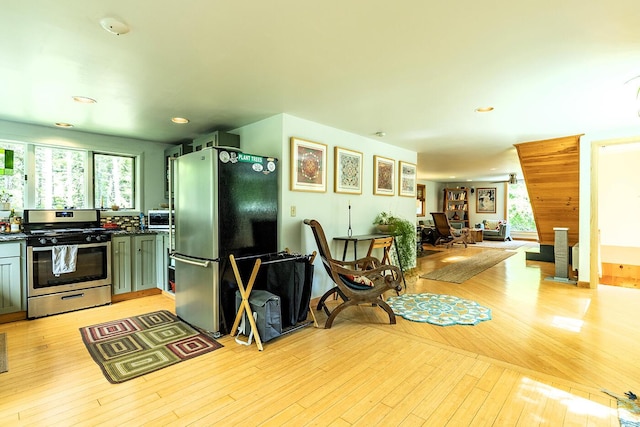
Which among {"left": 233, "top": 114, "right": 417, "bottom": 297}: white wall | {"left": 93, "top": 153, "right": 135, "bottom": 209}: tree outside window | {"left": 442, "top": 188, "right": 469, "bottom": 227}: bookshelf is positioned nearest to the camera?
{"left": 233, "top": 114, "right": 417, "bottom": 297}: white wall

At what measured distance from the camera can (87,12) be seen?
1.71 meters

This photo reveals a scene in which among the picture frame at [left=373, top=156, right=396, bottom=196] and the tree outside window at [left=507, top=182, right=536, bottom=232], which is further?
the tree outside window at [left=507, top=182, right=536, bottom=232]

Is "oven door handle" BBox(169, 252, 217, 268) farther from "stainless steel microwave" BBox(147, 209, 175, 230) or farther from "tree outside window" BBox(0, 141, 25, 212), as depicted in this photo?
"tree outside window" BBox(0, 141, 25, 212)

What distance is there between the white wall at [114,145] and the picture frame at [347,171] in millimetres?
2950

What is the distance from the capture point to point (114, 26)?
182 cm

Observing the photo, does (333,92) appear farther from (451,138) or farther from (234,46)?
(451,138)

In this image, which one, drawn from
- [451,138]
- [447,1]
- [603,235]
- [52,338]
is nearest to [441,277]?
[451,138]

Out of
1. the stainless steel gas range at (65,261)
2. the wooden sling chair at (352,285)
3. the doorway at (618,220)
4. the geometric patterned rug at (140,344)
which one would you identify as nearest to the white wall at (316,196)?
the wooden sling chair at (352,285)

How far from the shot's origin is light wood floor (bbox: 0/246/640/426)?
183cm

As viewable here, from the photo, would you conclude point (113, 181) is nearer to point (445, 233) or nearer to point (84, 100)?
point (84, 100)

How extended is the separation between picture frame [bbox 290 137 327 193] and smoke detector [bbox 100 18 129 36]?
1993 mm

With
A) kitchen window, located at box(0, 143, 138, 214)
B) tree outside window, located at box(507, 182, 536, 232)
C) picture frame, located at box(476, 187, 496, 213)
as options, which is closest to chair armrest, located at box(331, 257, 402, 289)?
kitchen window, located at box(0, 143, 138, 214)

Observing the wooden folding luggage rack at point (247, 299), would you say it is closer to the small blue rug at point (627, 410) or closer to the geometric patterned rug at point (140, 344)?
the geometric patterned rug at point (140, 344)

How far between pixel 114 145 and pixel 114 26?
11.1ft
